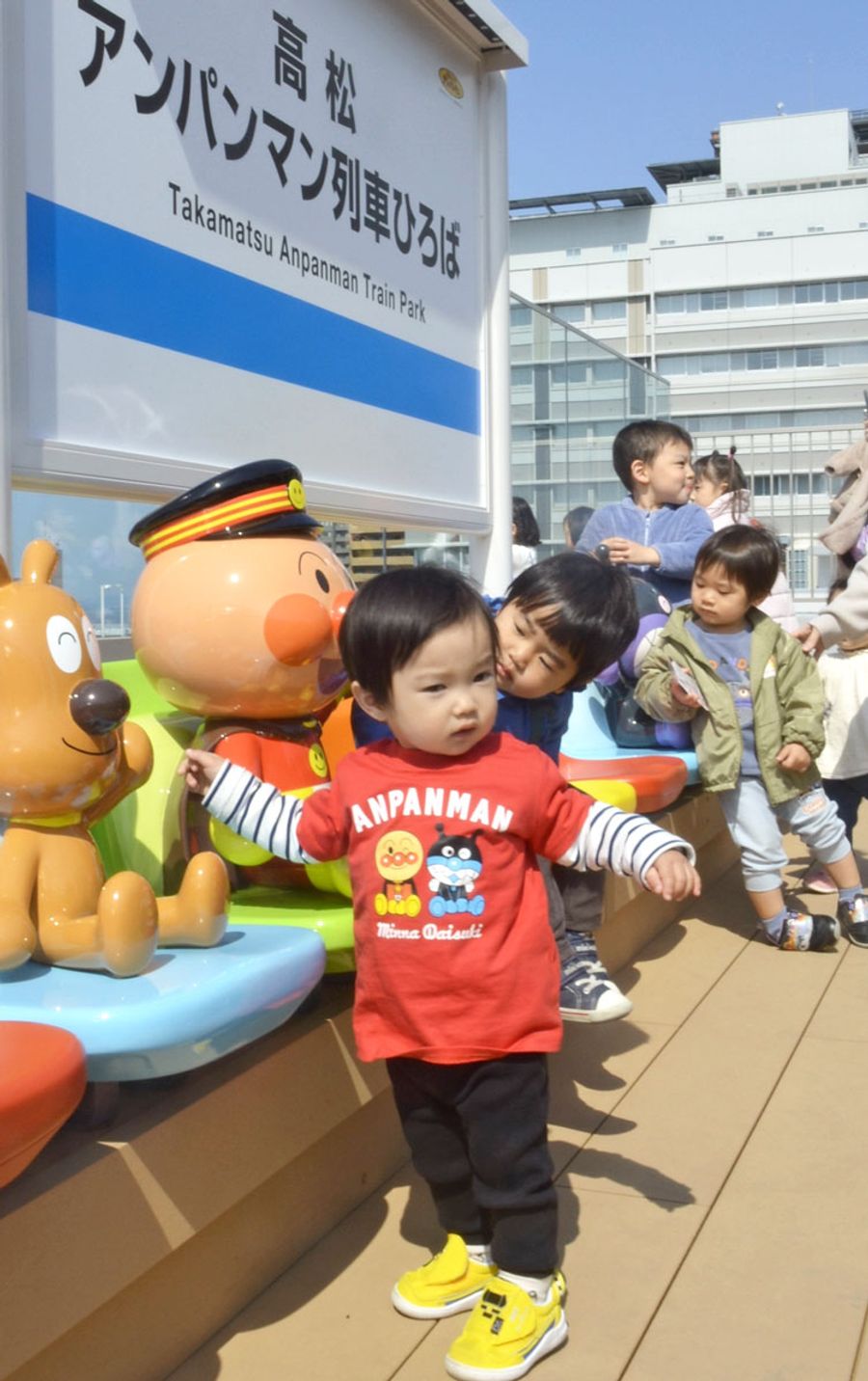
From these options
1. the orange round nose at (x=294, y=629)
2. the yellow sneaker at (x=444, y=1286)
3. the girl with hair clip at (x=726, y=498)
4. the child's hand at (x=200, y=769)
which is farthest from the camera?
the girl with hair clip at (x=726, y=498)

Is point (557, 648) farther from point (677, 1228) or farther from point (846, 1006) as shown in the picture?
point (846, 1006)

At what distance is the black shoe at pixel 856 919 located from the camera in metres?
3.92

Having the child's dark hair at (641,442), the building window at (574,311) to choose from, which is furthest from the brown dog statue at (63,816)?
the building window at (574,311)

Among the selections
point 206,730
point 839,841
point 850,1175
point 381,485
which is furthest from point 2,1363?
point 839,841

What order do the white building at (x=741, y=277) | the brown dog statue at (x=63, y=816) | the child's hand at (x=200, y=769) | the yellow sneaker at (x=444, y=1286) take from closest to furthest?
the brown dog statue at (x=63, y=816) → the yellow sneaker at (x=444, y=1286) → the child's hand at (x=200, y=769) → the white building at (x=741, y=277)

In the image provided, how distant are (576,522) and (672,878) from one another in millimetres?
4635

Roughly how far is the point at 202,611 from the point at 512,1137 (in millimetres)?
965

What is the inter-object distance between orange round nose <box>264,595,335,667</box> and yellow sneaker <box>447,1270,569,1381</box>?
999mm

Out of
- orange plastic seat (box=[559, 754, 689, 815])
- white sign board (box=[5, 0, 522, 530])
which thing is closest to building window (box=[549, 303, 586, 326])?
white sign board (box=[5, 0, 522, 530])

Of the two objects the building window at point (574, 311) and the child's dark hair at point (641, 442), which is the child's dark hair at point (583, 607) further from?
the building window at point (574, 311)

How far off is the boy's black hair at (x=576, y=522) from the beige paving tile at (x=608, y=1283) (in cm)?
416

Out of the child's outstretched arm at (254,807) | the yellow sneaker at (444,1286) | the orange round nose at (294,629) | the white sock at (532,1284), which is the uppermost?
the orange round nose at (294,629)

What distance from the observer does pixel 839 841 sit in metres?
3.96

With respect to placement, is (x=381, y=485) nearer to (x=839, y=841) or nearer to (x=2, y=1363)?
(x=839, y=841)
